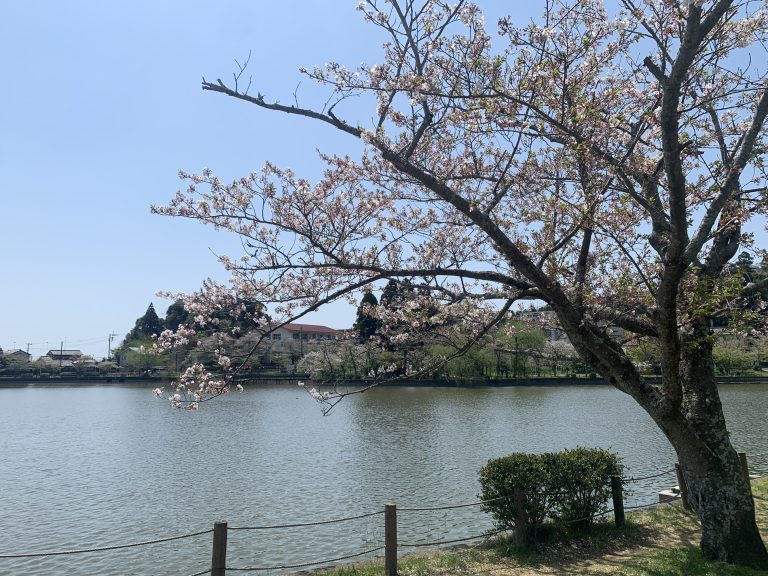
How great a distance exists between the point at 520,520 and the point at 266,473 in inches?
399

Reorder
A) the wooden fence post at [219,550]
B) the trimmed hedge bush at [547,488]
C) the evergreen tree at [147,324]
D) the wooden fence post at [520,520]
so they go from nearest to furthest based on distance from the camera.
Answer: the wooden fence post at [219,550]
the wooden fence post at [520,520]
the trimmed hedge bush at [547,488]
the evergreen tree at [147,324]

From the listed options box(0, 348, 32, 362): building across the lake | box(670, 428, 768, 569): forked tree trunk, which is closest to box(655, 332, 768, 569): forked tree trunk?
box(670, 428, 768, 569): forked tree trunk

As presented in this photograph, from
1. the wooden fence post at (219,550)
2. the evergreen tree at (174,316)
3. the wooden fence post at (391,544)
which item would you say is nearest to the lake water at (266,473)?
the wooden fence post at (391,544)

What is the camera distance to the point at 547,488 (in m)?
7.89

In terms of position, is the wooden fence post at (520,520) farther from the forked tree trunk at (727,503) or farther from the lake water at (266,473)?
the lake water at (266,473)

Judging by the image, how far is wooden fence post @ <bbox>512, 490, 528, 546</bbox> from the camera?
302 inches

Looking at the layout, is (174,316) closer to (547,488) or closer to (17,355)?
(17,355)

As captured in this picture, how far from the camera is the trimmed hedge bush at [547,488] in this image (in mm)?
7830

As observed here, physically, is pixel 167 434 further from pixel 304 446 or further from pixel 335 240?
pixel 335 240

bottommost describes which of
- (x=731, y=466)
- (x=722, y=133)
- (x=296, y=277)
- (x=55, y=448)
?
(x=55, y=448)

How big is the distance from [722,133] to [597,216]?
3.38 meters

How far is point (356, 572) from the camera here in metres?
7.26

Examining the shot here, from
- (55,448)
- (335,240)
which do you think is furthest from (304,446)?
(335,240)

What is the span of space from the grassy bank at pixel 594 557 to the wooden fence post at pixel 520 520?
0.48 ft
